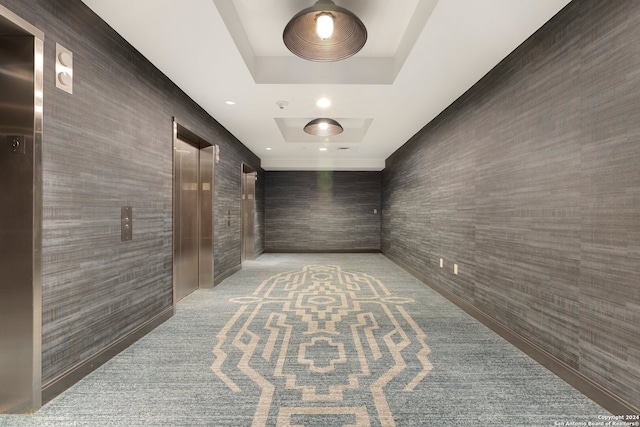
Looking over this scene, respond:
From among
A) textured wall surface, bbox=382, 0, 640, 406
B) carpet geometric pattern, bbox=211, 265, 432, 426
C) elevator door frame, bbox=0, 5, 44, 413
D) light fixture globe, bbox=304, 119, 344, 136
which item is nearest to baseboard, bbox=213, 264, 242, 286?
carpet geometric pattern, bbox=211, 265, 432, 426

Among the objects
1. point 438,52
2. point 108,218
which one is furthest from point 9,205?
point 438,52

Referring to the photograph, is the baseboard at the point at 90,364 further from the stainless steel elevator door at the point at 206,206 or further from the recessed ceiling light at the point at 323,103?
the recessed ceiling light at the point at 323,103

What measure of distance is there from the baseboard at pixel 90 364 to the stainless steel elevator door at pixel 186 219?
48.3 inches

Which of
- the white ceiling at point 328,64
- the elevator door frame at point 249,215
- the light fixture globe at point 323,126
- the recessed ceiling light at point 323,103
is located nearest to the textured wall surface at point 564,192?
the white ceiling at point 328,64

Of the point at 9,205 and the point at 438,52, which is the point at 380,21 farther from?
the point at 9,205

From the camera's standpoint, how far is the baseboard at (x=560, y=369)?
70.9 inches

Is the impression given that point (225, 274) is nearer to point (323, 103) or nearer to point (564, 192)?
point (323, 103)

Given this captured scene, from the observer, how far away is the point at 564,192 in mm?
2232

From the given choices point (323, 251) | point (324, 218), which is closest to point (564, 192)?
point (324, 218)

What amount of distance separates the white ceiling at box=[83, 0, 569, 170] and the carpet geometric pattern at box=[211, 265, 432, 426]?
267 cm

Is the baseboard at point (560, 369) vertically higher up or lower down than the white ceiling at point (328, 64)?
lower down

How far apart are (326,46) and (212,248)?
3491 mm

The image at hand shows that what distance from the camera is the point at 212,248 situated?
481 centimetres

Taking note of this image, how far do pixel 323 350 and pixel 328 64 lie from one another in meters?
2.96
